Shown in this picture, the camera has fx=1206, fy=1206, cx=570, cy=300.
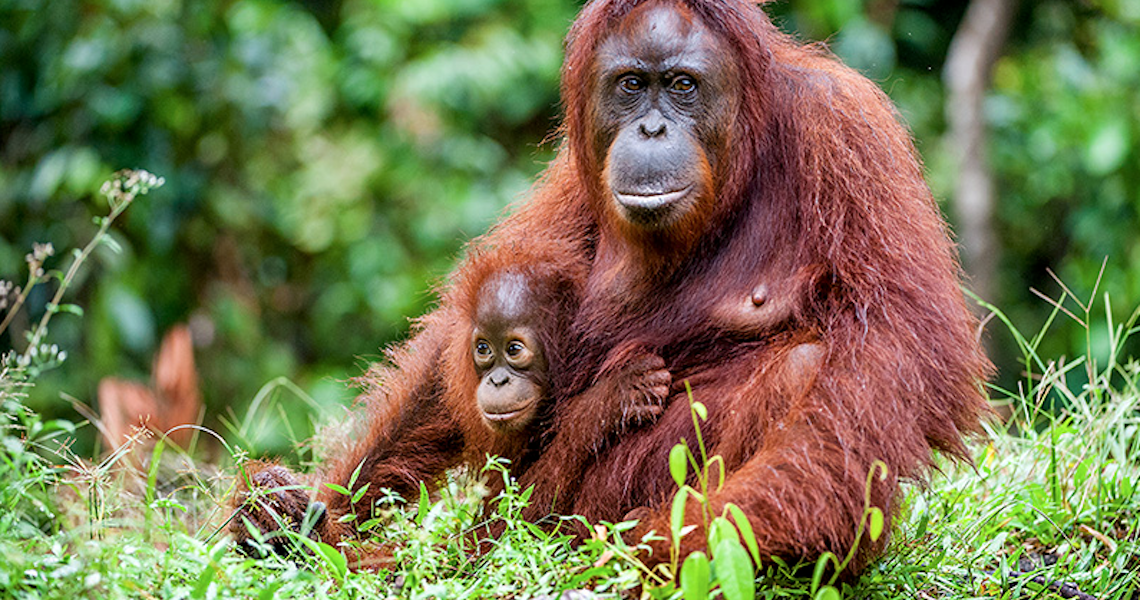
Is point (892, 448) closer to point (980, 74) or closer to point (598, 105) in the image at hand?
point (598, 105)

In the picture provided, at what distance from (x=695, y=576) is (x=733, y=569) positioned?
7cm

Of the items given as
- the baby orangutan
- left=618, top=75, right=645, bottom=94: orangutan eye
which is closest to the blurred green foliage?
the baby orangutan

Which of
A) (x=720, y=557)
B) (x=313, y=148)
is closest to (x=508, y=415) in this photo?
(x=720, y=557)

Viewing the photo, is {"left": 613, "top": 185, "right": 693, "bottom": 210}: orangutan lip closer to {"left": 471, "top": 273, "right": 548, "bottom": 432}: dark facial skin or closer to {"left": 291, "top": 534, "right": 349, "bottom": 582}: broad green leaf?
{"left": 471, "top": 273, "right": 548, "bottom": 432}: dark facial skin

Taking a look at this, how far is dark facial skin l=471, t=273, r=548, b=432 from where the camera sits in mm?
3123

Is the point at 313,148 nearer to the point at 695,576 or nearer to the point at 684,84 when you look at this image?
the point at 684,84

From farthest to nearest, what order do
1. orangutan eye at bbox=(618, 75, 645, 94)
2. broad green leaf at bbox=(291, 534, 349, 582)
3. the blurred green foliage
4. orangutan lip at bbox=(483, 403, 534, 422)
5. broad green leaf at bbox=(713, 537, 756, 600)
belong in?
the blurred green foliage, orangutan lip at bbox=(483, 403, 534, 422), orangutan eye at bbox=(618, 75, 645, 94), broad green leaf at bbox=(291, 534, 349, 582), broad green leaf at bbox=(713, 537, 756, 600)

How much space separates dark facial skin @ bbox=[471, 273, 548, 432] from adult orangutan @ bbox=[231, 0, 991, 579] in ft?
0.24

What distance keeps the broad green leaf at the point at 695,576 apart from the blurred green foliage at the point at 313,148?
341 centimetres

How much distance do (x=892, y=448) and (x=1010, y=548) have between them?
1.03m

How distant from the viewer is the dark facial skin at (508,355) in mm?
3123

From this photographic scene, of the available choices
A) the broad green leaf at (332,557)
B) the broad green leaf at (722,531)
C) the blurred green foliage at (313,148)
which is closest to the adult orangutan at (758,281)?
the broad green leaf at (722,531)

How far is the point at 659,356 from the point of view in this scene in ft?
9.71

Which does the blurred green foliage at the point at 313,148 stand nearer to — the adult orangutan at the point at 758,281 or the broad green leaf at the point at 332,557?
the adult orangutan at the point at 758,281
